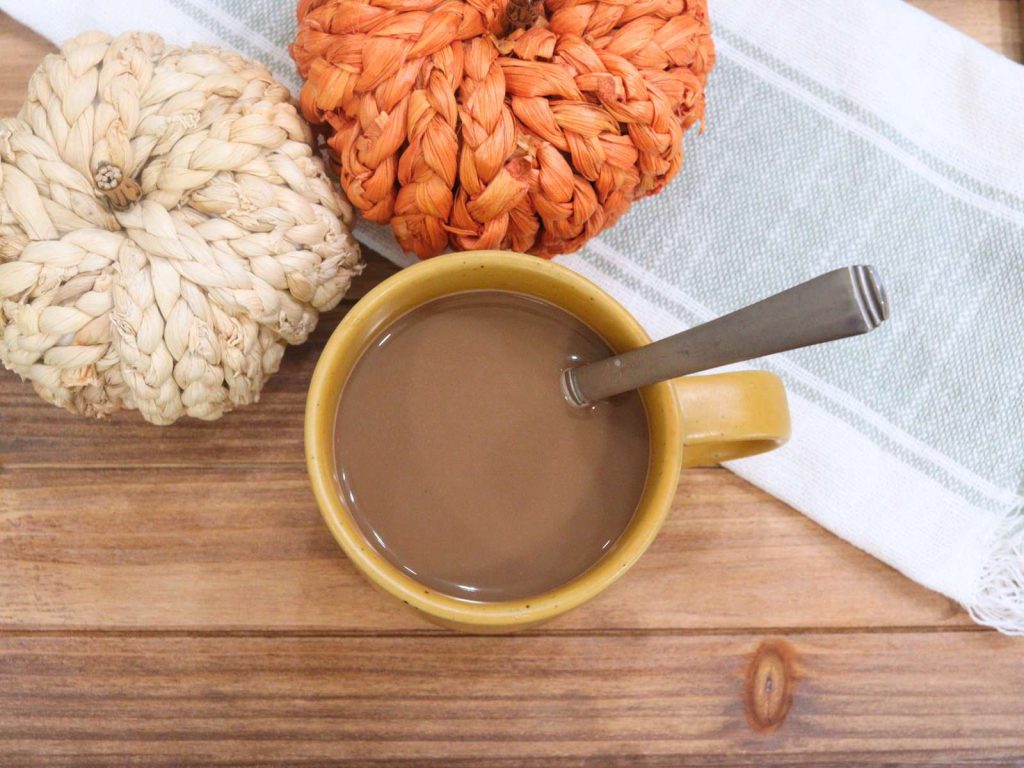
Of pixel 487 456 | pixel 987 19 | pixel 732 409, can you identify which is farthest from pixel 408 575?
pixel 987 19

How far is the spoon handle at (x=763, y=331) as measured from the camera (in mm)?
339

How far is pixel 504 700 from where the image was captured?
1.93 feet

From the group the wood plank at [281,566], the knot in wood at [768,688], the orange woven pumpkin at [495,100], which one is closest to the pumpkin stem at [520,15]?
the orange woven pumpkin at [495,100]

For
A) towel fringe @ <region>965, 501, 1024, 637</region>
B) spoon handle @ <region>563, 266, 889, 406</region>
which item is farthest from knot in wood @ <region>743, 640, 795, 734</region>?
spoon handle @ <region>563, 266, 889, 406</region>

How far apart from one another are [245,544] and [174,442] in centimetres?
8

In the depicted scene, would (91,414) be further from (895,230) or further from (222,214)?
(895,230)

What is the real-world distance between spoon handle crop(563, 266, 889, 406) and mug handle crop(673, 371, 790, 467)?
0.03 meters

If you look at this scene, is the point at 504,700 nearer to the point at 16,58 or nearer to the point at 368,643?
the point at 368,643

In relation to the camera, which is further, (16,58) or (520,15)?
(16,58)

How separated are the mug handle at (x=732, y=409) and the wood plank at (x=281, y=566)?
0.15 m

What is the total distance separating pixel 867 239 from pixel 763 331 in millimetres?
292

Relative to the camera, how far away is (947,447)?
1.98ft

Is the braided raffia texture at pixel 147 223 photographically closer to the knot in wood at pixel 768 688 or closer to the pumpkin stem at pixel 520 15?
the pumpkin stem at pixel 520 15

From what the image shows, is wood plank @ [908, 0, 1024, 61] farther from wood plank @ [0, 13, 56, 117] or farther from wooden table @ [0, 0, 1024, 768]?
wood plank @ [0, 13, 56, 117]
